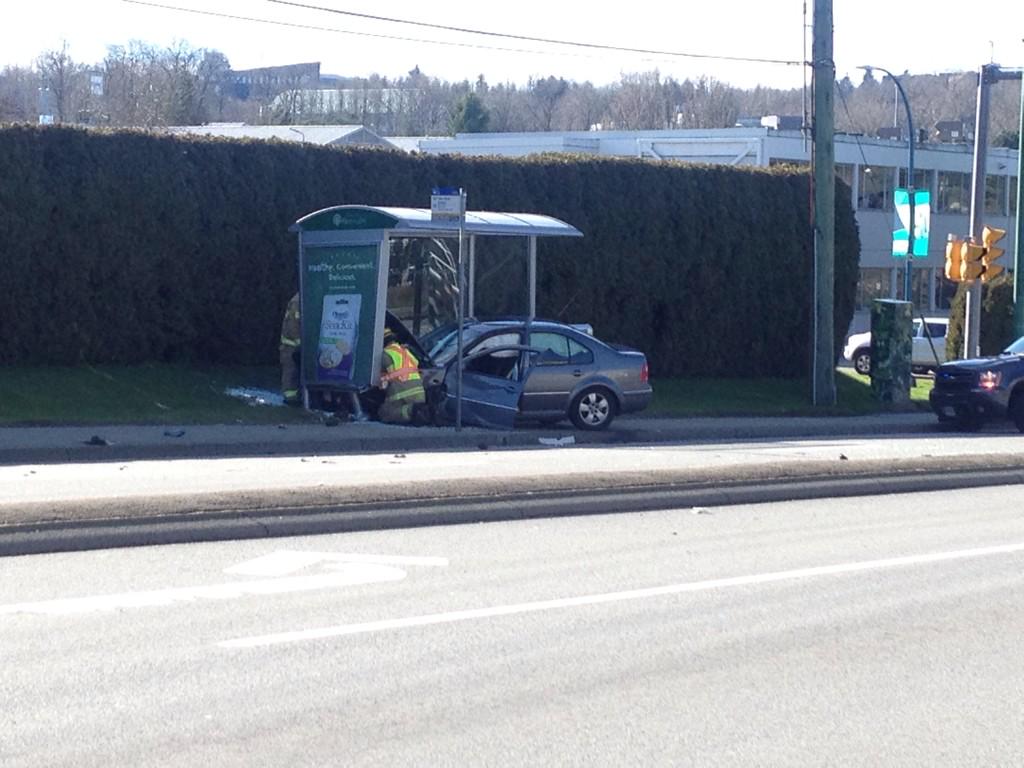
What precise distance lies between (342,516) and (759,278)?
65.8 feet

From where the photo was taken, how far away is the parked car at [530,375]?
20.9m

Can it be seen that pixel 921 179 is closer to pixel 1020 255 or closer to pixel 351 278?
pixel 1020 255

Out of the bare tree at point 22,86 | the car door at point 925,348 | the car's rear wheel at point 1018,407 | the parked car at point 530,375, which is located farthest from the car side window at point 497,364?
the bare tree at point 22,86

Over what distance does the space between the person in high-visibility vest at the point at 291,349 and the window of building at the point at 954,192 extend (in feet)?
145

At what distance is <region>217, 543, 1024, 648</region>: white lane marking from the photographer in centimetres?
779

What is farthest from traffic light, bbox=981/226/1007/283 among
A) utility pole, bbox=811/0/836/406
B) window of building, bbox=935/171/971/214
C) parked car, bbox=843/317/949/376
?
window of building, bbox=935/171/971/214

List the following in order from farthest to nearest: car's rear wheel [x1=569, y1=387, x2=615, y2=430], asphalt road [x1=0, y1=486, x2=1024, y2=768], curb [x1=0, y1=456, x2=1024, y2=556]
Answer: car's rear wheel [x1=569, y1=387, x2=615, y2=430], curb [x1=0, y1=456, x2=1024, y2=556], asphalt road [x1=0, y1=486, x2=1024, y2=768]

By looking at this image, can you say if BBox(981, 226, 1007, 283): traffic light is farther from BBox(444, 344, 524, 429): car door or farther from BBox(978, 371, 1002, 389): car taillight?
BBox(444, 344, 524, 429): car door

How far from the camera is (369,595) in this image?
348 inches

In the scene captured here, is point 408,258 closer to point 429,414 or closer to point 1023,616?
point 429,414

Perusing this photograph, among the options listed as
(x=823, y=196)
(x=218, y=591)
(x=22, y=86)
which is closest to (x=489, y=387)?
(x=823, y=196)

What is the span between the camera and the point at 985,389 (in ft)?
79.6

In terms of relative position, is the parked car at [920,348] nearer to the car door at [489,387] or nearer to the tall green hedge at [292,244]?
the tall green hedge at [292,244]

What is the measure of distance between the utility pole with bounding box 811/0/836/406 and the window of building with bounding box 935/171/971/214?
36.4 m
